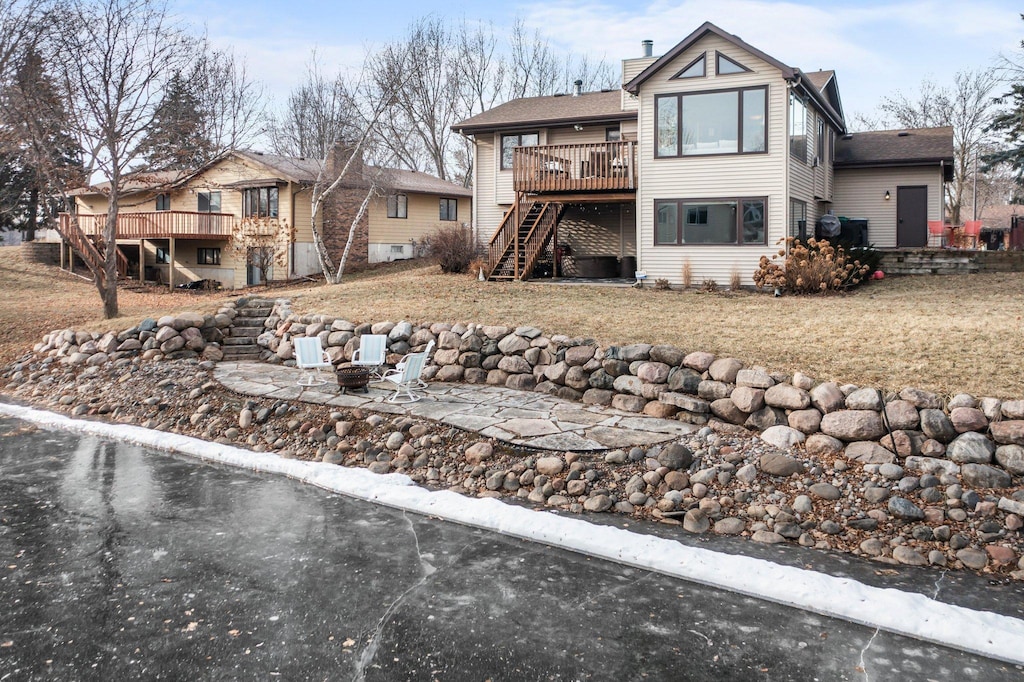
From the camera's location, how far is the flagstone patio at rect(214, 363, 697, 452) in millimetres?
8031

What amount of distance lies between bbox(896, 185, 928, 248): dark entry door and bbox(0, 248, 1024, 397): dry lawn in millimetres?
4652

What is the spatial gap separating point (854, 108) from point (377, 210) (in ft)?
94.4

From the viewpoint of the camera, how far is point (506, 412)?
29.9 feet

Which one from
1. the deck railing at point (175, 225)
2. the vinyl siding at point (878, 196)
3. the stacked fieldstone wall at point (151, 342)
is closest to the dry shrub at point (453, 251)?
the stacked fieldstone wall at point (151, 342)

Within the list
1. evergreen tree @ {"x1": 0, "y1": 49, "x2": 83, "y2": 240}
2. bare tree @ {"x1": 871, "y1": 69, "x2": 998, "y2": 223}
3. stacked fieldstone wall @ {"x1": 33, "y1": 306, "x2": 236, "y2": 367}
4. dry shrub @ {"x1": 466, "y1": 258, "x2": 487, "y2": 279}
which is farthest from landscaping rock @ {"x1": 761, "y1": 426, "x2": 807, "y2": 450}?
bare tree @ {"x1": 871, "y1": 69, "x2": 998, "y2": 223}

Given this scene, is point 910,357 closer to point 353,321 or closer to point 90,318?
point 353,321

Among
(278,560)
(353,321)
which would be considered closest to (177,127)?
(353,321)

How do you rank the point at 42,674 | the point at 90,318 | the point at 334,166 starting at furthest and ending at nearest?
the point at 334,166 → the point at 90,318 → the point at 42,674

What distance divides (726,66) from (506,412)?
12703mm

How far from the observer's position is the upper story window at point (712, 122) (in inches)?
712

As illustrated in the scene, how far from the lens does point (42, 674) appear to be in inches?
161

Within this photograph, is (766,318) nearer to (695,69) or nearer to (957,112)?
(695,69)

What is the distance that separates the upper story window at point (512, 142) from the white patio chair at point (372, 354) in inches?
547

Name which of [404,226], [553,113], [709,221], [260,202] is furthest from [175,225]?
[709,221]
